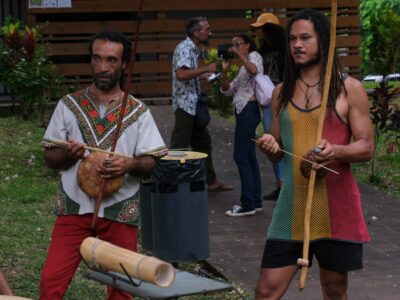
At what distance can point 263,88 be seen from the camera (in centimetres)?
905

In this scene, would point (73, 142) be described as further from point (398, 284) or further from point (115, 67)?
point (398, 284)

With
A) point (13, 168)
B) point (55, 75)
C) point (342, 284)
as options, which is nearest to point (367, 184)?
point (13, 168)

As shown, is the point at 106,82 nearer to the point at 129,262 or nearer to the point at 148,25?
the point at 129,262

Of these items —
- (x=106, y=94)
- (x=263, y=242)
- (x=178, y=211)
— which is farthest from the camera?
(x=263, y=242)

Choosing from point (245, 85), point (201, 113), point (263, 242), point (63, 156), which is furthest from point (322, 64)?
point (201, 113)

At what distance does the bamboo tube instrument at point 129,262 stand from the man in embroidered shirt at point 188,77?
520 cm

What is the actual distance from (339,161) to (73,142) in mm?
1234

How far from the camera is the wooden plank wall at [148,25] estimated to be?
17.8 metres

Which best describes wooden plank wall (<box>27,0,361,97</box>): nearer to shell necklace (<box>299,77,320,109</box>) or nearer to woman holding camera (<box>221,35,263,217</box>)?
woman holding camera (<box>221,35,263,217</box>)

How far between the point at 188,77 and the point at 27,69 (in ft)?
18.6

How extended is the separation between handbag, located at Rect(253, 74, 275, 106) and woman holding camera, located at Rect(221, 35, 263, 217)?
5 cm

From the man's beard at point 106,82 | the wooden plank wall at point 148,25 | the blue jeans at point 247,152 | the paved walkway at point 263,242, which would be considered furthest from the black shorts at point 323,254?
the wooden plank wall at point 148,25

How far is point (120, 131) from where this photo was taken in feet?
16.0

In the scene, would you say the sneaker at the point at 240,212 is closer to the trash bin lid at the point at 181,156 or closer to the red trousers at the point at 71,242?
the trash bin lid at the point at 181,156
